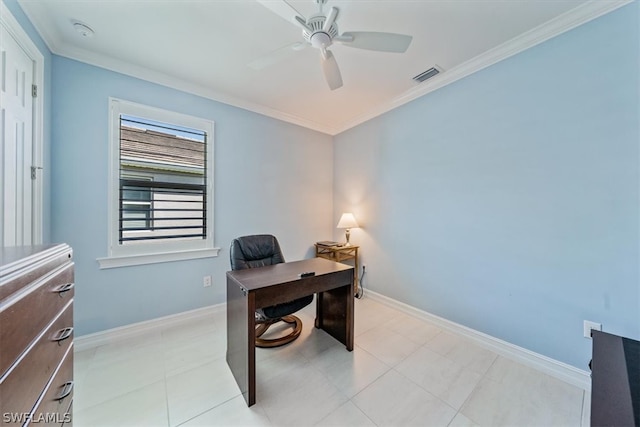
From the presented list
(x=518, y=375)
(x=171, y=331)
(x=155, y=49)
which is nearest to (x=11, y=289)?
(x=171, y=331)

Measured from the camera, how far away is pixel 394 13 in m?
1.70

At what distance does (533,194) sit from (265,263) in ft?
7.82

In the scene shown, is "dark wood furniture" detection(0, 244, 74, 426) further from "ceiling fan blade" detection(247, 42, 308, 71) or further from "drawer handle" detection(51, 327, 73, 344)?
"ceiling fan blade" detection(247, 42, 308, 71)

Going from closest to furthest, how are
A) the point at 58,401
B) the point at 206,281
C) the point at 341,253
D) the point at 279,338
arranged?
1. the point at 58,401
2. the point at 279,338
3. the point at 206,281
4. the point at 341,253

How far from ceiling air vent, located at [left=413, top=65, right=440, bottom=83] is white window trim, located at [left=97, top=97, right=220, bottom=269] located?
230 cm

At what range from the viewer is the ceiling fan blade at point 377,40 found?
145 centimetres

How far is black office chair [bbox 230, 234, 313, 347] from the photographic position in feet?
6.52

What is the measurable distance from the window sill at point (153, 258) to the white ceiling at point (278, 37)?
1765 mm

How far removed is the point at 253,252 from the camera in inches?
90.7

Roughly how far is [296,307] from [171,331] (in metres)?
1.36

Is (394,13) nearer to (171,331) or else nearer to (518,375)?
(518,375)

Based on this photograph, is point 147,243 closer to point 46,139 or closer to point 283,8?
point 46,139

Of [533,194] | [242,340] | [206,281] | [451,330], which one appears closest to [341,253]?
[451,330]

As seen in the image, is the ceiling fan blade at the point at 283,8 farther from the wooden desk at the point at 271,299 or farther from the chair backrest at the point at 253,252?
the chair backrest at the point at 253,252
